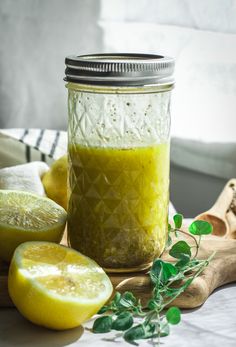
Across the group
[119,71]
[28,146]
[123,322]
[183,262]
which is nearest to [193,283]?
[183,262]

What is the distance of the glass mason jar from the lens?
929 millimetres

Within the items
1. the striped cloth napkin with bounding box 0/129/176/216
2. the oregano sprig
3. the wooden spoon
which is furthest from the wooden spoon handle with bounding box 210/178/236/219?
the oregano sprig

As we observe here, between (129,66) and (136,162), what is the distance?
0.13 metres

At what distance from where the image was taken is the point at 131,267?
962 mm

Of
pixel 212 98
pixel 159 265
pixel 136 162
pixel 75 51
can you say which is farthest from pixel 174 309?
pixel 75 51

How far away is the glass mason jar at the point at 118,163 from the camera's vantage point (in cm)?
93

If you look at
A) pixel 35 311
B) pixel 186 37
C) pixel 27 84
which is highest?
pixel 186 37

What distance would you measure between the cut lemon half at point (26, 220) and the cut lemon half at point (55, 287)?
6cm

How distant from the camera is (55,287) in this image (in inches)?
32.9

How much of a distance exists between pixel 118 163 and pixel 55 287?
185mm

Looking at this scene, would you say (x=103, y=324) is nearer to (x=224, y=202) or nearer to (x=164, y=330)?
(x=164, y=330)

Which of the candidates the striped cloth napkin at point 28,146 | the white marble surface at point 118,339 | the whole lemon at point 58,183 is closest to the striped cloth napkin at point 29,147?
the striped cloth napkin at point 28,146

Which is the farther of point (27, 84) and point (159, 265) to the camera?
point (27, 84)

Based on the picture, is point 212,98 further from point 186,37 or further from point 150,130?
point 150,130
